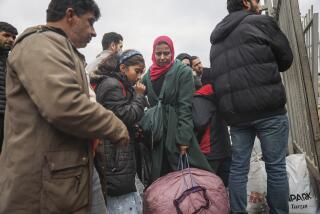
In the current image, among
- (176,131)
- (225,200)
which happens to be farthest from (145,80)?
(225,200)

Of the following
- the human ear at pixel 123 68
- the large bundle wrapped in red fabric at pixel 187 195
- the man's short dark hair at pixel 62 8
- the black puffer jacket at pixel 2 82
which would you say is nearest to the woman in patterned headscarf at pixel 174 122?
the large bundle wrapped in red fabric at pixel 187 195

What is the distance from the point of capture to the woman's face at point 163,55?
3.62 m

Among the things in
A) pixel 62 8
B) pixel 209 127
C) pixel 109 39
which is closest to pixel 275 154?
pixel 209 127

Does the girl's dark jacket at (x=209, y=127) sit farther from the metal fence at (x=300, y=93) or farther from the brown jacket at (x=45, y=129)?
the brown jacket at (x=45, y=129)

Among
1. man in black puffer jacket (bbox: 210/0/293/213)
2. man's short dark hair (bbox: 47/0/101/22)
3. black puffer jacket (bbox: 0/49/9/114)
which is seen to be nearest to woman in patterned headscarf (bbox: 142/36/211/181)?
man in black puffer jacket (bbox: 210/0/293/213)

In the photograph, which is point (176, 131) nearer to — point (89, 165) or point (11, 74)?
point (89, 165)

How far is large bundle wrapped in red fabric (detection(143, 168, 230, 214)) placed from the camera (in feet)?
9.61

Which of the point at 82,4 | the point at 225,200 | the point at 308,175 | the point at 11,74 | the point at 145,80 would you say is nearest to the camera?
the point at 11,74

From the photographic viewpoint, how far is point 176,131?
3410mm

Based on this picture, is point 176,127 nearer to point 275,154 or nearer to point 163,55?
point 163,55

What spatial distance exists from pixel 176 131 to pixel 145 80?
63 cm

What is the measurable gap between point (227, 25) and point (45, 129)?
74.0 inches

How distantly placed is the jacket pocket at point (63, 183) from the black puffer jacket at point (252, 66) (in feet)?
5.08

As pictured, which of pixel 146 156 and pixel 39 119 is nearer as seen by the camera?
pixel 39 119
